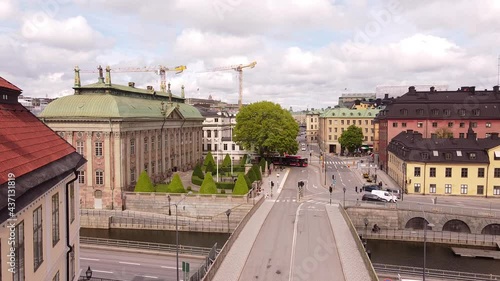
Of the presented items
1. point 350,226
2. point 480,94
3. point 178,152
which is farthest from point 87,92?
point 480,94

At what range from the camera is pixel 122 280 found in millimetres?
32156

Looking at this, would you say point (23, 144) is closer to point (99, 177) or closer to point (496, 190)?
point (99, 177)

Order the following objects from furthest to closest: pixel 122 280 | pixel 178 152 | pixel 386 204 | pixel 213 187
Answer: pixel 178 152
pixel 213 187
pixel 386 204
pixel 122 280

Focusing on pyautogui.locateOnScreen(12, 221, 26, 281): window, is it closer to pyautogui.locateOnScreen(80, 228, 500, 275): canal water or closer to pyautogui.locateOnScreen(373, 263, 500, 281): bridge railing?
pyautogui.locateOnScreen(373, 263, 500, 281): bridge railing

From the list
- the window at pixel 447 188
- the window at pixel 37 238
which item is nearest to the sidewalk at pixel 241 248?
the window at pixel 37 238

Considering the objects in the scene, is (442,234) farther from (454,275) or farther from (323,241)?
(323,241)

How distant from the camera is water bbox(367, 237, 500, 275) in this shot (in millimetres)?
39941

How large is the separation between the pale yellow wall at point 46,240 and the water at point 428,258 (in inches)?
1247

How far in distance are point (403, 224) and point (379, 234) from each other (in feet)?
12.1

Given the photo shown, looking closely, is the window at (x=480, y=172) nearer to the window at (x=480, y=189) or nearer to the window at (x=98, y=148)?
the window at (x=480, y=189)

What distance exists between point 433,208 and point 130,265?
1405 inches

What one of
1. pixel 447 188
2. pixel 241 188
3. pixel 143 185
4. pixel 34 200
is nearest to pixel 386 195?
pixel 447 188

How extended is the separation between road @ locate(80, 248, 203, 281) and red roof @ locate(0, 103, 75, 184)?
56.5ft

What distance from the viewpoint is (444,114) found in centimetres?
8138
